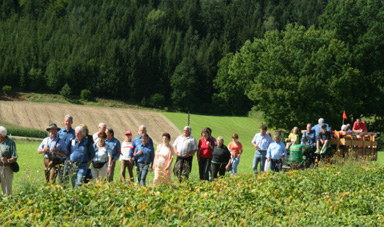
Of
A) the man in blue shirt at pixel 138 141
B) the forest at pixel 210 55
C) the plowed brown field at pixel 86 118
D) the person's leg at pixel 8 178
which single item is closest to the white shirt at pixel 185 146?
the man in blue shirt at pixel 138 141

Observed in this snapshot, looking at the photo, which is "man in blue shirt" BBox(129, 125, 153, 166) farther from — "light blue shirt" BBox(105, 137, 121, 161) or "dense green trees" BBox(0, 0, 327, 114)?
"dense green trees" BBox(0, 0, 327, 114)

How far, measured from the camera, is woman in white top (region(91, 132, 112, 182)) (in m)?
11.4

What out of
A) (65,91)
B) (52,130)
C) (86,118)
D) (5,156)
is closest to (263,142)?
(52,130)

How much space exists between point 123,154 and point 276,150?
4901 mm

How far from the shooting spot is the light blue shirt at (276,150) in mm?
14750

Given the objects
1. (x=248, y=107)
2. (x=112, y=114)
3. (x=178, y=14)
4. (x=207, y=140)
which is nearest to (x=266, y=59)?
(x=112, y=114)

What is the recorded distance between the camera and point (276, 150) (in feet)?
48.5

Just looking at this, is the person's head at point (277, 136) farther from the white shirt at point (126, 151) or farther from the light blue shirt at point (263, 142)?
the white shirt at point (126, 151)

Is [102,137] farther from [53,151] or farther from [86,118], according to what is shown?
[86,118]

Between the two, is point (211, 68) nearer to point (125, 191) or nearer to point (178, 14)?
point (178, 14)

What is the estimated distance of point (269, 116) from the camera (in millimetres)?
43281

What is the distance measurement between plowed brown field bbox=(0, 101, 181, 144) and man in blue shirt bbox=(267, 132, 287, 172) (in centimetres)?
3673

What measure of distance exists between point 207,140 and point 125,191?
19.8 feet

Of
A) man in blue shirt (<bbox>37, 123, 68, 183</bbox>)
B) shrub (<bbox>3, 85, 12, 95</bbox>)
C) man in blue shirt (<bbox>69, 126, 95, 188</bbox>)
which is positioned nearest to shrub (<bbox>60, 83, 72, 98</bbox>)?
shrub (<bbox>3, 85, 12, 95</bbox>)
